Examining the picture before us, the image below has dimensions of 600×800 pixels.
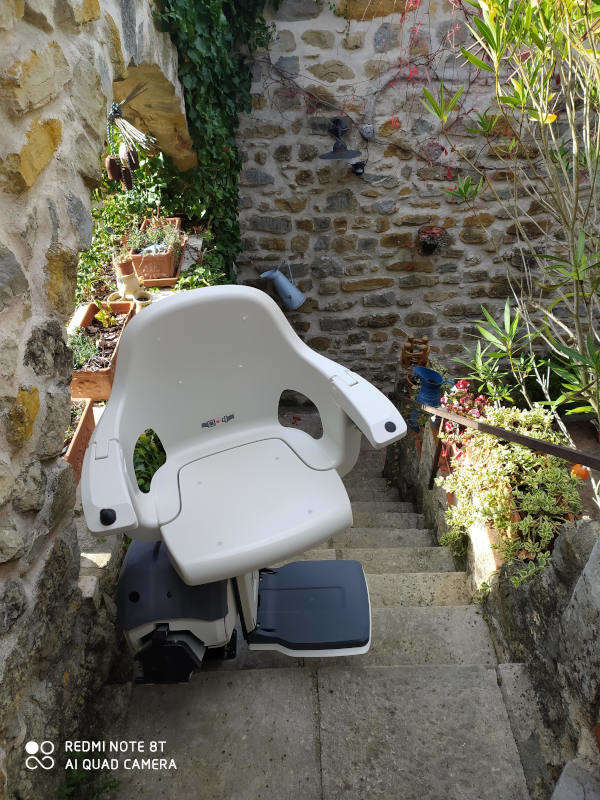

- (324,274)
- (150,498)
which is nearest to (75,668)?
(150,498)

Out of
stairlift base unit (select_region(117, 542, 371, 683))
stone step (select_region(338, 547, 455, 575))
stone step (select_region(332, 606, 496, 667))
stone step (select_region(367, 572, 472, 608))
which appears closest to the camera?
stairlift base unit (select_region(117, 542, 371, 683))

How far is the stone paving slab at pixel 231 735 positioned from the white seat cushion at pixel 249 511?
17.2 inches

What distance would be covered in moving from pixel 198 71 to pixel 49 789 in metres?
3.12

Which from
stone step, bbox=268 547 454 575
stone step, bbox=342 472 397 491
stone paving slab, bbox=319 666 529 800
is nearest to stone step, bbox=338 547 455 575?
stone step, bbox=268 547 454 575

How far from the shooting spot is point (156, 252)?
2791 mm

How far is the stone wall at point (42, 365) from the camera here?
105 centimetres

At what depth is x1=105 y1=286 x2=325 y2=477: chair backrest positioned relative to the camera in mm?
1479

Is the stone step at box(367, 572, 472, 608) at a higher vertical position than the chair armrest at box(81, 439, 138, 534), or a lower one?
lower

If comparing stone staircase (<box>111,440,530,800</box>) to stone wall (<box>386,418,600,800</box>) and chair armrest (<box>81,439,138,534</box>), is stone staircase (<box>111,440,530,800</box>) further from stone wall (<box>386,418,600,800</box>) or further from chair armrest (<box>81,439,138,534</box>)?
chair armrest (<box>81,439,138,534</box>)

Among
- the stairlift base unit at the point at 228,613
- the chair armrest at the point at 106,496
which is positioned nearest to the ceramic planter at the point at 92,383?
the stairlift base unit at the point at 228,613

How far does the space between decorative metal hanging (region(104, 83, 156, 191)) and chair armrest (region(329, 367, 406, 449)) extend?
7.38 feet

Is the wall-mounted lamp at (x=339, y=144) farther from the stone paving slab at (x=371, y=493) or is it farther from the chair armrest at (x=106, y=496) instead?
the chair armrest at (x=106, y=496)

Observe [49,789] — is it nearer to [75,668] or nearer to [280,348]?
[75,668]

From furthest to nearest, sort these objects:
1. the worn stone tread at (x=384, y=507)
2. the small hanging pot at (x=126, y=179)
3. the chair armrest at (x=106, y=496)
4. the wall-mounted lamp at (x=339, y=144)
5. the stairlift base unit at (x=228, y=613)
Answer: the wall-mounted lamp at (x=339, y=144)
the worn stone tread at (x=384, y=507)
the small hanging pot at (x=126, y=179)
the stairlift base unit at (x=228, y=613)
the chair armrest at (x=106, y=496)
